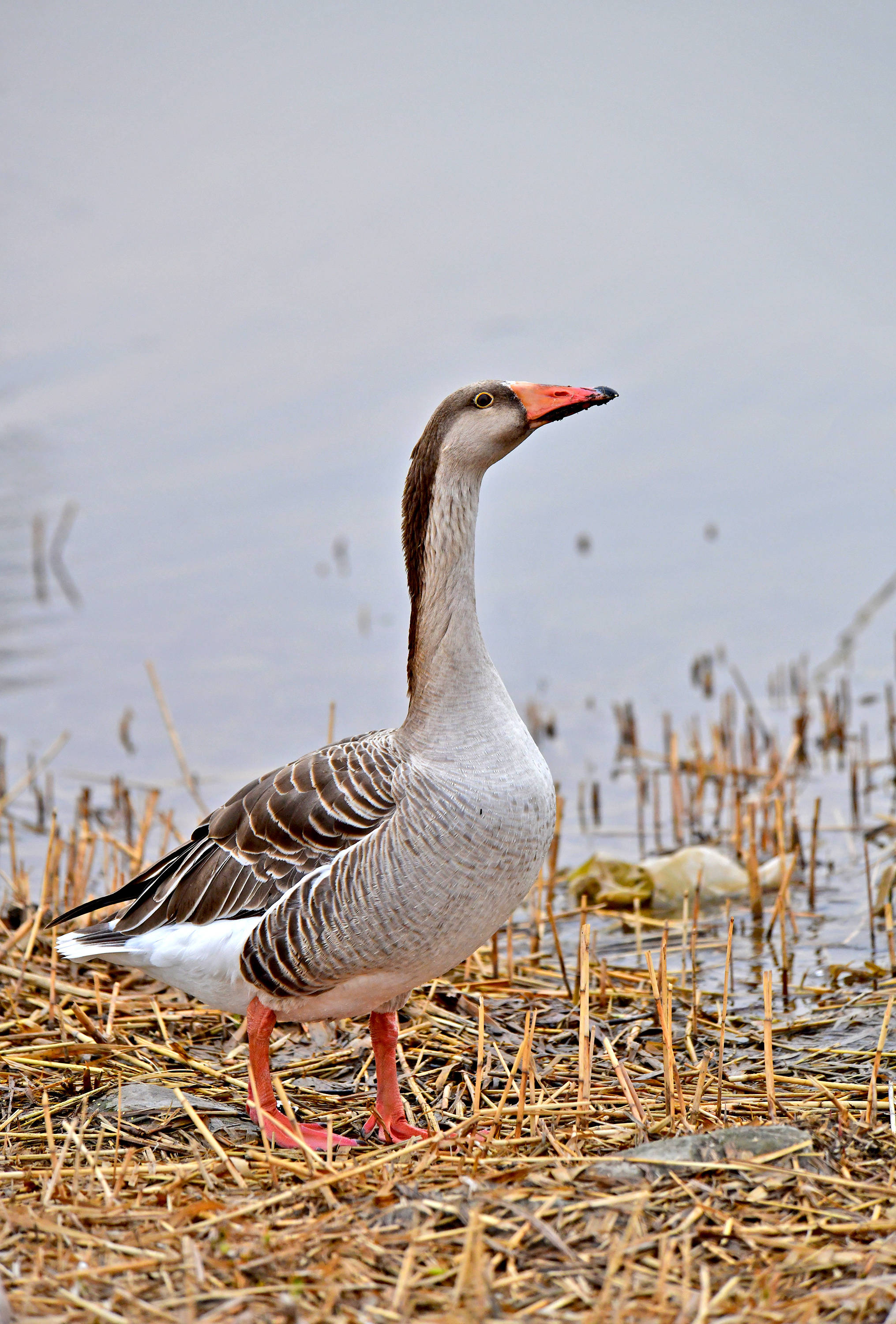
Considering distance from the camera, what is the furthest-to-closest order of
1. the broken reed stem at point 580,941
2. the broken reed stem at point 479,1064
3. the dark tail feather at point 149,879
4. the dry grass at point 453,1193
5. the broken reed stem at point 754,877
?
the broken reed stem at point 754,877 < the dark tail feather at point 149,879 < the broken reed stem at point 580,941 < the broken reed stem at point 479,1064 < the dry grass at point 453,1193

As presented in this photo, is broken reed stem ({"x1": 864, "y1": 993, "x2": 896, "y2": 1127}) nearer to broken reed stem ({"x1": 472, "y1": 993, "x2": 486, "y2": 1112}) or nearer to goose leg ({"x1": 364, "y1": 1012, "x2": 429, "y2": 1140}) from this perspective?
broken reed stem ({"x1": 472, "y1": 993, "x2": 486, "y2": 1112})

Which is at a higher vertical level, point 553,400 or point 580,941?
Answer: point 553,400

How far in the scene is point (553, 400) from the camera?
461 cm

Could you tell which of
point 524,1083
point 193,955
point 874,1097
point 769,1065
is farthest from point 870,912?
point 193,955

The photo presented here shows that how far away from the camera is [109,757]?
10.9m

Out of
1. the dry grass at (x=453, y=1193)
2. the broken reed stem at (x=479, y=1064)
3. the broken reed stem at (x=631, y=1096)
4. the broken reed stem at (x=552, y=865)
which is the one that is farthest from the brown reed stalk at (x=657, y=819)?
the broken reed stem at (x=631, y=1096)

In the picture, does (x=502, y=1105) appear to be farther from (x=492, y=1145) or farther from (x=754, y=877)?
(x=754, y=877)

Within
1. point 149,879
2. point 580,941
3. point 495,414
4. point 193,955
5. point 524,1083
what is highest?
point 495,414

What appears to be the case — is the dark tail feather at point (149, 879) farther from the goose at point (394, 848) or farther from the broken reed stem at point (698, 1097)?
the broken reed stem at point (698, 1097)

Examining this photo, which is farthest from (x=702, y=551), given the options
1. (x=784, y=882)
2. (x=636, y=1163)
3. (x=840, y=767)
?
(x=636, y=1163)

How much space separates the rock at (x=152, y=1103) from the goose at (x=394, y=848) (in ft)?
0.48

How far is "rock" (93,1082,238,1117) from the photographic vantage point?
179 inches

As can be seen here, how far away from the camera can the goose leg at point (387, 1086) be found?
14.6 ft

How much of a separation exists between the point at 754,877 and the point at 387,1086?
2956 millimetres
